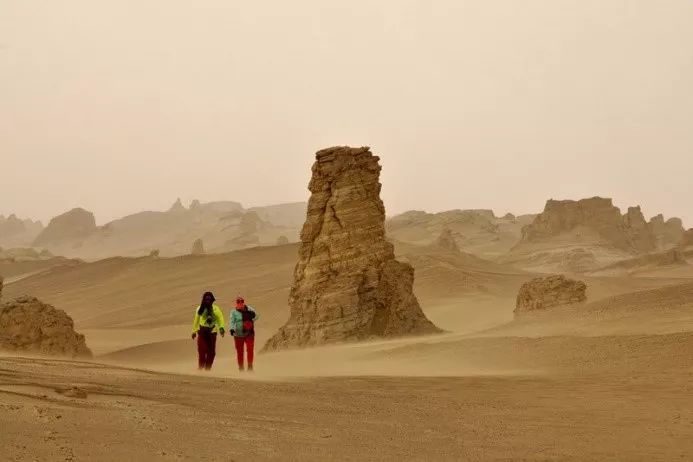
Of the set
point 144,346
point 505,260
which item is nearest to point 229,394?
point 144,346

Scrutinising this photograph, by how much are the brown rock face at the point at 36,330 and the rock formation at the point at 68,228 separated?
121m

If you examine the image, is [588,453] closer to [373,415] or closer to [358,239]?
[373,415]

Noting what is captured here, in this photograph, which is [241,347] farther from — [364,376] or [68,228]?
[68,228]

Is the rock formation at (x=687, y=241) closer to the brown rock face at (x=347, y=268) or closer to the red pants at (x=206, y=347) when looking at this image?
the brown rock face at (x=347, y=268)

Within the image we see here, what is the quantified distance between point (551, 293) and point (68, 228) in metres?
126

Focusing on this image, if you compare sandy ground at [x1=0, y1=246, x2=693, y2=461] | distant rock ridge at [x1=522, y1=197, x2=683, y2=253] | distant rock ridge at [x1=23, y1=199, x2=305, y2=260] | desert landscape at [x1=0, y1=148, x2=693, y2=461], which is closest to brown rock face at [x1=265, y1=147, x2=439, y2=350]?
desert landscape at [x1=0, y1=148, x2=693, y2=461]

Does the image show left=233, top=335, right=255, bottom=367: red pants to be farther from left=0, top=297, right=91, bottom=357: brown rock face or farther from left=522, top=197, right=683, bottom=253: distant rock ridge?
left=522, top=197, right=683, bottom=253: distant rock ridge

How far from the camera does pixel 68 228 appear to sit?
136875 millimetres

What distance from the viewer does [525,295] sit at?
80.9 feet

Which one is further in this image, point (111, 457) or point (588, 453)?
point (588, 453)

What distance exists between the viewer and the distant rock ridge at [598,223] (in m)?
79.9

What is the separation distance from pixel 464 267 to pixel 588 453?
4582 cm

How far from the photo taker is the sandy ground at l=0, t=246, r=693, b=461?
524 cm

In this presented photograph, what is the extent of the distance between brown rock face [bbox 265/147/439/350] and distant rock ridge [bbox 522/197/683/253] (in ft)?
196
